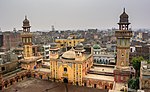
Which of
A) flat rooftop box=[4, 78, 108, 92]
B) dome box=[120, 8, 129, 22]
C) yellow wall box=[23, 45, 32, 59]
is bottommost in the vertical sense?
flat rooftop box=[4, 78, 108, 92]

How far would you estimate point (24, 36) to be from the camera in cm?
3012

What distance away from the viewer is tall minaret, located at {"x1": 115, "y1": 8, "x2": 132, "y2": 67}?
23891mm

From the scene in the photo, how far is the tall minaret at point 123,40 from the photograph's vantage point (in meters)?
23.9

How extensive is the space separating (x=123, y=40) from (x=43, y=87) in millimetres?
13779

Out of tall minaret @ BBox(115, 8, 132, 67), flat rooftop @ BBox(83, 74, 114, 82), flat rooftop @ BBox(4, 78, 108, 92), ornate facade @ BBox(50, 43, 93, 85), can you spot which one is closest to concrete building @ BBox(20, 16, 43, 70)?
flat rooftop @ BBox(4, 78, 108, 92)

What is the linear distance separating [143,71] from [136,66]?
399 inches

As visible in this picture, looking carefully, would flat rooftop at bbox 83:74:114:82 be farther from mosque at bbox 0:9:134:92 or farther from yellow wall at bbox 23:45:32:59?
yellow wall at bbox 23:45:32:59

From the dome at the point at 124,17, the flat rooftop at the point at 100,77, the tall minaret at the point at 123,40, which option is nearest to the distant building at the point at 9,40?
the flat rooftop at the point at 100,77

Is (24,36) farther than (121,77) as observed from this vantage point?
Yes

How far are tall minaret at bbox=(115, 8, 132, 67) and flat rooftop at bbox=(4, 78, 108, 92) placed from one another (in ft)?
18.4

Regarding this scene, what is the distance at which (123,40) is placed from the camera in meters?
24.2

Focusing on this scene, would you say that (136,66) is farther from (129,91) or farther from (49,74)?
(49,74)

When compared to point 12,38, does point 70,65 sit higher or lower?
lower

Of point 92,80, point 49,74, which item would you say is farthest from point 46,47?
point 92,80
